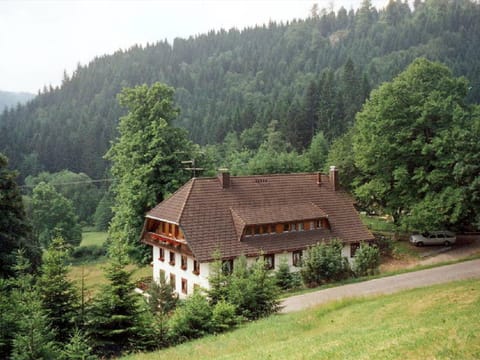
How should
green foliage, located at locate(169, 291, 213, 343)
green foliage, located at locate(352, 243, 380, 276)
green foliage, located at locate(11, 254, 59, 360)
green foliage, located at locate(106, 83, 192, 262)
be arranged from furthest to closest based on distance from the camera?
1. green foliage, located at locate(106, 83, 192, 262)
2. green foliage, located at locate(352, 243, 380, 276)
3. green foliage, located at locate(169, 291, 213, 343)
4. green foliage, located at locate(11, 254, 59, 360)

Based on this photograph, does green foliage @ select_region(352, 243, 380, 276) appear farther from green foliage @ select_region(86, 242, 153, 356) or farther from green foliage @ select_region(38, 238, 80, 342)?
green foliage @ select_region(38, 238, 80, 342)

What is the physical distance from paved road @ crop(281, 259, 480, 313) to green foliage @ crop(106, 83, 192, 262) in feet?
54.4

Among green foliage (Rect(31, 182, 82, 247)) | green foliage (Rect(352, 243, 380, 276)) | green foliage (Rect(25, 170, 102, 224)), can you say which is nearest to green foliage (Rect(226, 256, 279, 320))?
green foliage (Rect(352, 243, 380, 276))

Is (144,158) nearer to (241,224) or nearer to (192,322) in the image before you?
(241,224)

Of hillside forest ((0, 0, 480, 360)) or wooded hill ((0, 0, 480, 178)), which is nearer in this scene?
hillside forest ((0, 0, 480, 360))

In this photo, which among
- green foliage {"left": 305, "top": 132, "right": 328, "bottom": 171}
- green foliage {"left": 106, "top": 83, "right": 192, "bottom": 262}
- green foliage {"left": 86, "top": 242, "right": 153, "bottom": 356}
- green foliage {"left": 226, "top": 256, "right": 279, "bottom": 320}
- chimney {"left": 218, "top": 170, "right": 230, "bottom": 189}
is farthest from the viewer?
green foliage {"left": 305, "top": 132, "right": 328, "bottom": 171}

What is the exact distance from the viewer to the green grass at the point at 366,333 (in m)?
12.3

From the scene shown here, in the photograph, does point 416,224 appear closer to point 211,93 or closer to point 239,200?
point 239,200

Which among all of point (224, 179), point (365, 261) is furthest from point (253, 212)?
point (365, 261)

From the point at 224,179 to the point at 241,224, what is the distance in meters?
4.58

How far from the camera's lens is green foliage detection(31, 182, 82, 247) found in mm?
69875

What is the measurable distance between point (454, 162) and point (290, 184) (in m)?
12.8

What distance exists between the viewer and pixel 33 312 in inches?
639

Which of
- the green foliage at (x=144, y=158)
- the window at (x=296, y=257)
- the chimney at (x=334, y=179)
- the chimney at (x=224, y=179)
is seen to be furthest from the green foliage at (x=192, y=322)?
the chimney at (x=334, y=179)
